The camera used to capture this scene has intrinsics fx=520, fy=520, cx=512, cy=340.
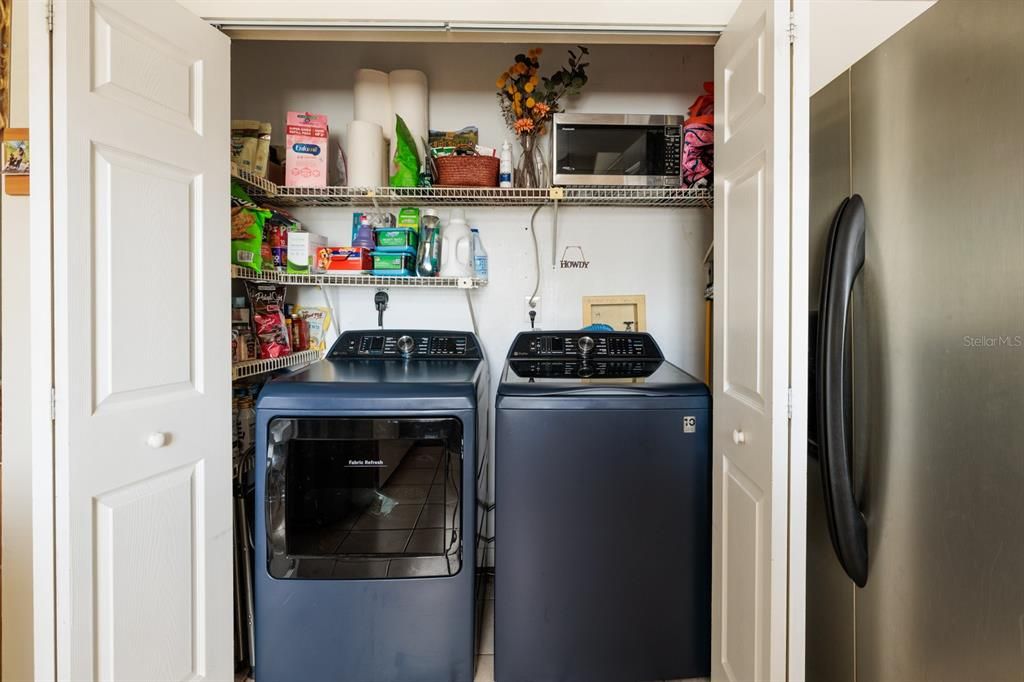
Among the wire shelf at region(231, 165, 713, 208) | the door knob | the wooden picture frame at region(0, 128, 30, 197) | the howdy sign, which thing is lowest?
the door knob

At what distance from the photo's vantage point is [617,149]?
1979mm

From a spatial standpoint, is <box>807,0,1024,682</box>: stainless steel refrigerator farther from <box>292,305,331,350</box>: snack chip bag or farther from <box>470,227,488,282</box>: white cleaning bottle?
<box>292,305,331,350</box>: snack chip bag

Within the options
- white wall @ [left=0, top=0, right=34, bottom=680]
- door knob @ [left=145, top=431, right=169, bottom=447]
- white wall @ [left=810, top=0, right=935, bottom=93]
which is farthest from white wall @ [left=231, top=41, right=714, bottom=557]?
door knob @ [left=145, top=431, right=169, bottom=447]

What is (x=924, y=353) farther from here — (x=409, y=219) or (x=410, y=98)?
(x=410, y=98)

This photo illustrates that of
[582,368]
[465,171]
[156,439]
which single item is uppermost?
[465,171]

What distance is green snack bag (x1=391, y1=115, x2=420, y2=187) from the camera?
196cm

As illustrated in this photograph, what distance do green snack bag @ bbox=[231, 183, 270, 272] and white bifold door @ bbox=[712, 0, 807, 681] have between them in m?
1.50

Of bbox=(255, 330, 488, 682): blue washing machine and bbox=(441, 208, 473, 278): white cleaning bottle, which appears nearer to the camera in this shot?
bbox=(255, 330, 488, 682): blue washing machine

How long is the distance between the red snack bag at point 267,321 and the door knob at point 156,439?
63cm

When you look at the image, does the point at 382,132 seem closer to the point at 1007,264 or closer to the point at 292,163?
the point at 292,163

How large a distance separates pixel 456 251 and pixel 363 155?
502mm

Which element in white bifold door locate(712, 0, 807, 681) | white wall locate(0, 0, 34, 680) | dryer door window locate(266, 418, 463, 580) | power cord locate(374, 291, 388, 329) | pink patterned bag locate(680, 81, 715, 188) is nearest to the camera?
white bifold door locate(712, 0, 807, 681)

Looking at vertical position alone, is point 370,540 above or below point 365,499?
below

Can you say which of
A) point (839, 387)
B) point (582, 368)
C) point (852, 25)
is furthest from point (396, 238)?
point (852, 25)
